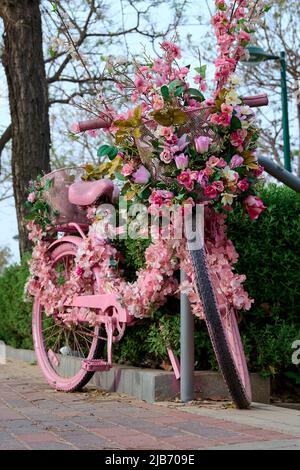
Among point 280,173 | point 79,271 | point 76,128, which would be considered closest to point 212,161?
point 280,173

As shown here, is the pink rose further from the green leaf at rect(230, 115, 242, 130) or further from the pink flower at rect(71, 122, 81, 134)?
the pink flower at rect(71, 122, 81, 134)

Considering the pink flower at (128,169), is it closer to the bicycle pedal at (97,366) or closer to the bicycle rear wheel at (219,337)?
the bicycle rear wheel at (219,337)

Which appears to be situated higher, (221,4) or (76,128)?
(221,4)

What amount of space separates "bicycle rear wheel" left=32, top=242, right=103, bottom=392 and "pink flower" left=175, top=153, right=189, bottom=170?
72.1 inches

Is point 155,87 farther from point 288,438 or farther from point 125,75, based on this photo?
point 288,438

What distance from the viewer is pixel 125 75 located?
4.98 meters

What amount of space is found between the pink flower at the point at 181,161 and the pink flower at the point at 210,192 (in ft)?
0.59

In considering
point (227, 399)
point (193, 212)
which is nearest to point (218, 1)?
point (193, 212)

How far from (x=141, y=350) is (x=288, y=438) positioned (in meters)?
2.40

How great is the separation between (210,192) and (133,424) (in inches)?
54.2

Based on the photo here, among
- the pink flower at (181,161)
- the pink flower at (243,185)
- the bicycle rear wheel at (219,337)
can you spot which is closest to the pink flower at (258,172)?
the pink flower at (243,185)

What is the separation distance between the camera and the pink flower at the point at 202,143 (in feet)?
15.3

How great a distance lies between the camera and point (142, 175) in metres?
4.90

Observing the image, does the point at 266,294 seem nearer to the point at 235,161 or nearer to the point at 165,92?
the point at 235,161
